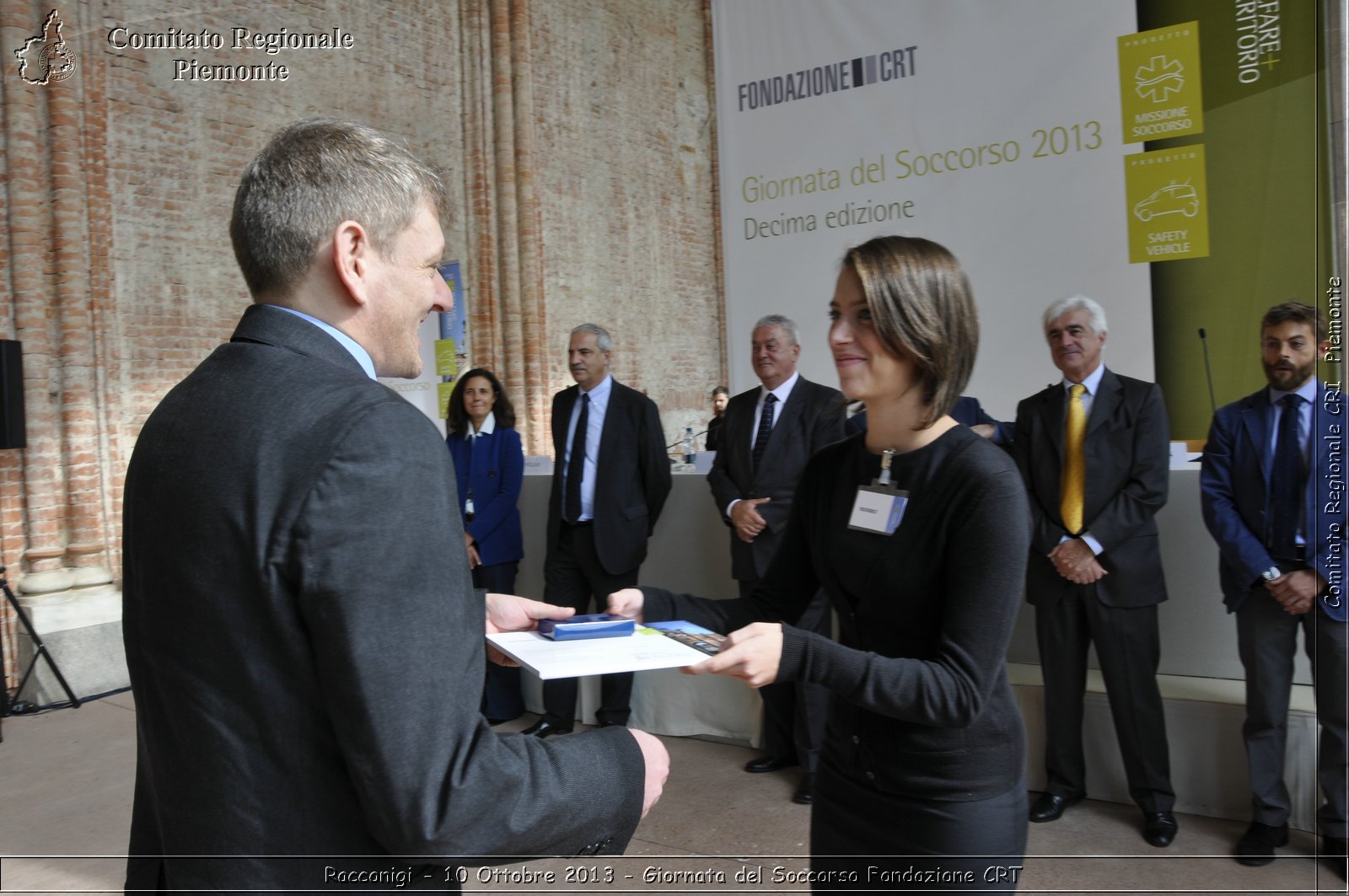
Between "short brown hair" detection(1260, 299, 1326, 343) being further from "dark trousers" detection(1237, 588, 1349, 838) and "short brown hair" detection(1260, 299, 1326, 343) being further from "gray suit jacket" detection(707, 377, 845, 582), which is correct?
"gray suit jacket" detection(707, 377, 845, 582)

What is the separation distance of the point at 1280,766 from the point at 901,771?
8.03 feet

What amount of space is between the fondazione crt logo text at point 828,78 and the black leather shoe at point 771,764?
3.48 meters

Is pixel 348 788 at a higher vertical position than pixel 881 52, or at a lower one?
lower

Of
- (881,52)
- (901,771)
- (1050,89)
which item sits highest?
(881,52)

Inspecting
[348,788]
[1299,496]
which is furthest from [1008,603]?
[1299,496]

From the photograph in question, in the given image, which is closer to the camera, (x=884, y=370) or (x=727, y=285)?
(x=884, y=370)

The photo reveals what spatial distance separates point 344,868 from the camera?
3.04 feet

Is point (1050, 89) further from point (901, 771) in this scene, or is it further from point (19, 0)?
point (19, 0)

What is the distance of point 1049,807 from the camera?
349 cm

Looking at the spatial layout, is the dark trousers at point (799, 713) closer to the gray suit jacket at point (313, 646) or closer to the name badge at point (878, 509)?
the name badge at point (878, 509)

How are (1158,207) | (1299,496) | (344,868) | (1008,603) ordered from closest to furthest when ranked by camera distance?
(344,868) < (1008,603) < (1299,496) < (1158,207)

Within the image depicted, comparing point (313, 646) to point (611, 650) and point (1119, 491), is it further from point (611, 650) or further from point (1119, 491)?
point (1119, 491)

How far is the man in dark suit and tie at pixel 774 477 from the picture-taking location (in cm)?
405

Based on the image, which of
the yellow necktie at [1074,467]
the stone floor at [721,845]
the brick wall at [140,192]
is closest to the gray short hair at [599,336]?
the stone floor at [721,845]
